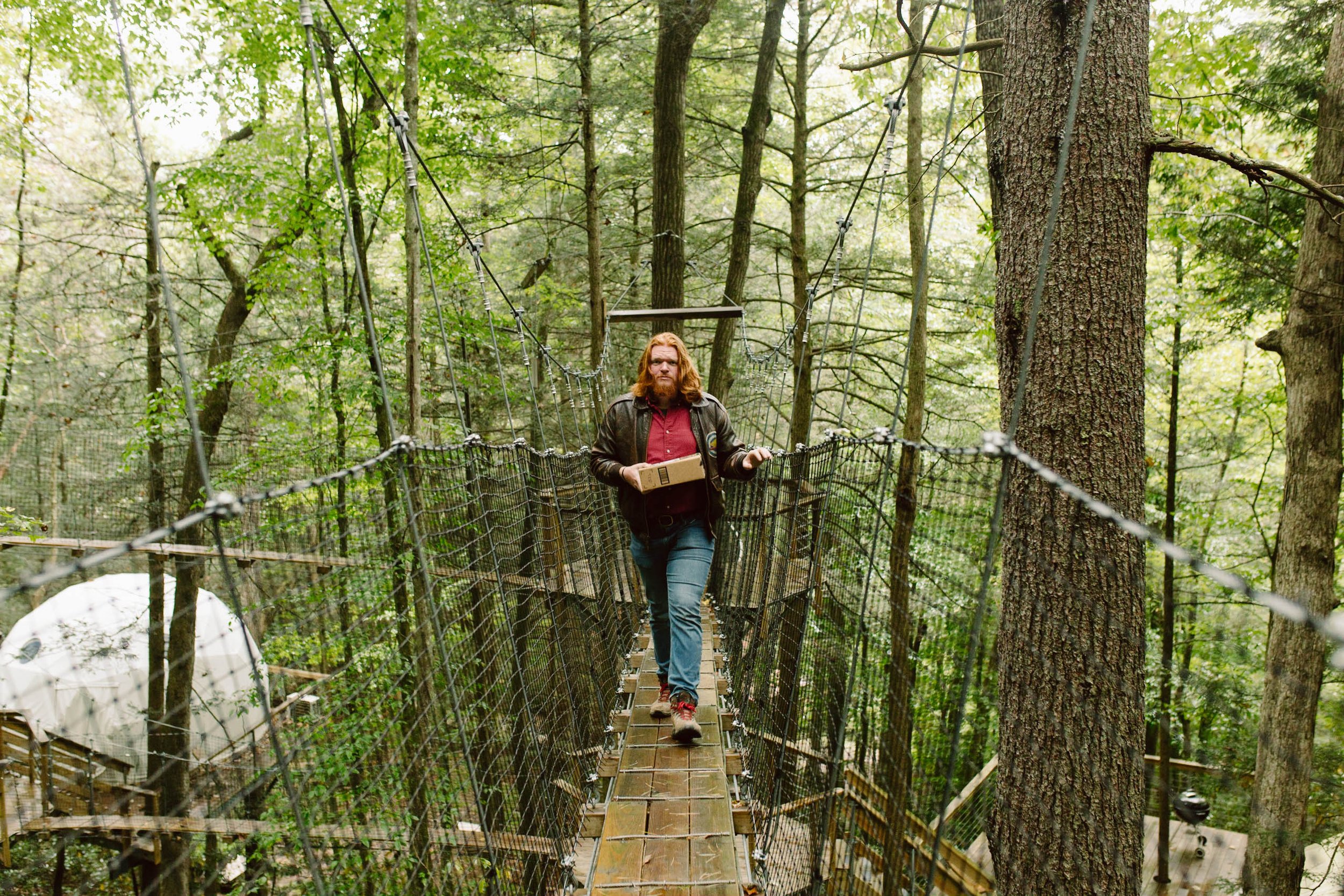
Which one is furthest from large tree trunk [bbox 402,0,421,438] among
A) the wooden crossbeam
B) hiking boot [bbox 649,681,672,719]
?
hiking boot [bbox 649,681,672,719]

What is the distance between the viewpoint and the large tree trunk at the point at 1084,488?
1.91 meters

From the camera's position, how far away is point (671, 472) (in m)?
2.35

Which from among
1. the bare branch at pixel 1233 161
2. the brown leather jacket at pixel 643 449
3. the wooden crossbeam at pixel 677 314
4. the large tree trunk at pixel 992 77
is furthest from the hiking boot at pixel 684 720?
the wooden crossbeam at pixel 677 314

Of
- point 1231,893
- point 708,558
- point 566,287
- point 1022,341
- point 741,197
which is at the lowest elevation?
point 1231,893

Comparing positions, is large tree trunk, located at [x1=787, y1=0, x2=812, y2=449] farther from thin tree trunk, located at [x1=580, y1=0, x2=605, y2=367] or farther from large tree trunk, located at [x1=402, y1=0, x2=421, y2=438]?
large tree trunk, located at [x1=402, y1=0, x2=421, y2=438]

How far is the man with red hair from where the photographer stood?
2.41 m

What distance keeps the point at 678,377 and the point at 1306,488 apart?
3.15 metres

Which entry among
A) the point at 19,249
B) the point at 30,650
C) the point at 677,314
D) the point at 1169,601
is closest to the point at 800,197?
the point at 677,314

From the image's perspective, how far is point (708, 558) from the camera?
248 cm

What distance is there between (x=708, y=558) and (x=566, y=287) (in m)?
5.54

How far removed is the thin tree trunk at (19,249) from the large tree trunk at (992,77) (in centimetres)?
622

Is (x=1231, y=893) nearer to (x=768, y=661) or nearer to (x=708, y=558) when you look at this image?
(x=768, y=661)

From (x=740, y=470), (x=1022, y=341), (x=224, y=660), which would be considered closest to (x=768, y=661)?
(x=740, y=470)

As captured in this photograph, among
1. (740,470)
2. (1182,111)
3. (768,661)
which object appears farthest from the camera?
(1182,111)
